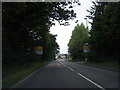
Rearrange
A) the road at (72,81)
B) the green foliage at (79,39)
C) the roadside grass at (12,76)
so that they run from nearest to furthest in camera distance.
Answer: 1. the road at (72,81)
2. the roadside grass at (12,76)
3. the green foliage at (79,39)

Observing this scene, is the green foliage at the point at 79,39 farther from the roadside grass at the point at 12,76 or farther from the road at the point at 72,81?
the road at the point at 72,81

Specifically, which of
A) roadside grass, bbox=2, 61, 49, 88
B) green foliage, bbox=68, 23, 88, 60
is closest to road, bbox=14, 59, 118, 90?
roadside grass, bbox=2, 61, 49, 88

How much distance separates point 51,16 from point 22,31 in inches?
210

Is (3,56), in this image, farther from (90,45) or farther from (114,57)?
(90,45)

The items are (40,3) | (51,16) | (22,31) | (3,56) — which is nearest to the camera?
(3,56)

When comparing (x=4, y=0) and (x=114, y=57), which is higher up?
(x=4, y=0)

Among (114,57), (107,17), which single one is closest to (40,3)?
(107,17)

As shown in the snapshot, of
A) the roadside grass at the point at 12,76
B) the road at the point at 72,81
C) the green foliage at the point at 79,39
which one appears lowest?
the road at the point at 72,81

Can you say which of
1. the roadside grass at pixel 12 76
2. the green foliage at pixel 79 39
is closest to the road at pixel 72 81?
the roadside grass at pixel 12 76

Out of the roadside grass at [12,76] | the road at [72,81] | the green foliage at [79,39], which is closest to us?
the road at [72,81]

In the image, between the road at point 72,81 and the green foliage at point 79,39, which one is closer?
the road at point 72,81

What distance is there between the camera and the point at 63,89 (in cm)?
1251

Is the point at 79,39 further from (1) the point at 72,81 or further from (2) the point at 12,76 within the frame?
(1) the point at 72,81

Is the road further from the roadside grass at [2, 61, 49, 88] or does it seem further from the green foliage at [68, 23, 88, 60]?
the green foliage at [68, 23, 88, 60]
